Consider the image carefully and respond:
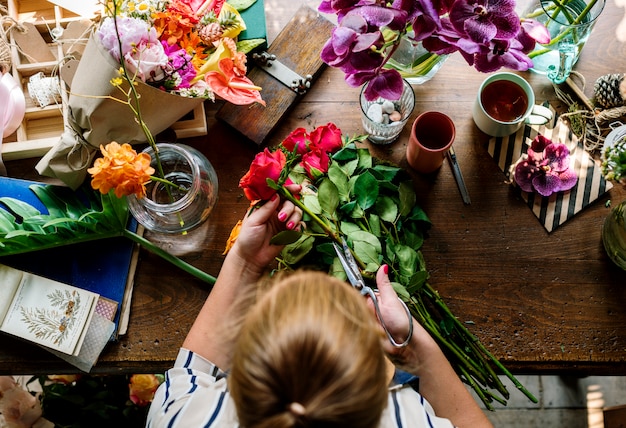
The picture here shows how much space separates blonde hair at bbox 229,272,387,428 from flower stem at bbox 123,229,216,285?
38cm

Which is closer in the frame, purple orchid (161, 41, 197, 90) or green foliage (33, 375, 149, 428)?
purple orchid (161, 41, 197, 90)

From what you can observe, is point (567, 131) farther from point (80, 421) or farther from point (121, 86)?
point (80, 421)

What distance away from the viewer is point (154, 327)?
108 cm

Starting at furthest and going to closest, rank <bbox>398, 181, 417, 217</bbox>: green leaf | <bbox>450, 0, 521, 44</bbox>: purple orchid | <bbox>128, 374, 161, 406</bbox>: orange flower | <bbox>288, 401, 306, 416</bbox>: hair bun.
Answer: <bbox>128, 374, 161, 406</bbox>: orange flower, <bbox>398, 181, 417, 217</bbox>: green leaf, <bbox>450, 0, 521, 44</bbox>: purple orchid, <bbox>288, 401, 306, 416</bbox>: hair bun

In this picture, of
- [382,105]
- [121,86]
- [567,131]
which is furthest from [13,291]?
[567,131]

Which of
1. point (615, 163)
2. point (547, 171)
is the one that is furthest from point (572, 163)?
point (615, 163)

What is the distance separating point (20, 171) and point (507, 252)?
1015 mm

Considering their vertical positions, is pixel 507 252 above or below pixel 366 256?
below

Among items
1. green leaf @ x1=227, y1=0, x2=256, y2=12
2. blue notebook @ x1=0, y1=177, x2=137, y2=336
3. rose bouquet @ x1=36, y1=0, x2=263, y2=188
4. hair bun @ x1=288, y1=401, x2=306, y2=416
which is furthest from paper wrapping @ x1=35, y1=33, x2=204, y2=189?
hair bun @ x1=288, y1=401, x2=306, y2=416

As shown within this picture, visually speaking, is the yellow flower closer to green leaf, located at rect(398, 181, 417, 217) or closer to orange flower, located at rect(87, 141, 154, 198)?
orange flower, located at rect(87, 141, 154, 198)

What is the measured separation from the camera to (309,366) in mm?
656

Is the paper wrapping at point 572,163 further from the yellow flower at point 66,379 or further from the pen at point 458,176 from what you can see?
the yellow flower at point 66,379

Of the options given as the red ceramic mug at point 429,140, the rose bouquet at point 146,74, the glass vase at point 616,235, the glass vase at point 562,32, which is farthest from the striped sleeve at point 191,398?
the glass vase at point 562,32

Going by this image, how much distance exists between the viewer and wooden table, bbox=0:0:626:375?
106cm
